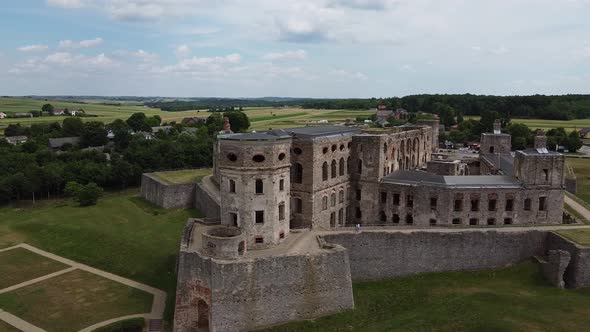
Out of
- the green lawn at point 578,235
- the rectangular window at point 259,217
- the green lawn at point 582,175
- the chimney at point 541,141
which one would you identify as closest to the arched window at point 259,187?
the rectangular window at point 259,217

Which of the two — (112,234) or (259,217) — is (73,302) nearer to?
(112,234)

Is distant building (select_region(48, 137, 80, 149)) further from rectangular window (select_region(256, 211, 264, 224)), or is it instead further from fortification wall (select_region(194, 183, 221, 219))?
rectangular window (select_region(256, 211, 264, 224))

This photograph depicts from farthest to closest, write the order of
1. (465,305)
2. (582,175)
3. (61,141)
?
(61,141) < (582,175) < (465,305)

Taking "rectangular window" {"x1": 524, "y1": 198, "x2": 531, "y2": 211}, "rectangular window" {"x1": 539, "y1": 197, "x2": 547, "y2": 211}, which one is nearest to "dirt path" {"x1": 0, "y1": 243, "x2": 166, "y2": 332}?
"rectangular window" {"x1": 524, "y1": 198, "x2": 531, "y2": 211}

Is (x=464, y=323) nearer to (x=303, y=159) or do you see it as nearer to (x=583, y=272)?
(x=583, y=272)

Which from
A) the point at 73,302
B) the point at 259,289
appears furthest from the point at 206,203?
the point at 259,289

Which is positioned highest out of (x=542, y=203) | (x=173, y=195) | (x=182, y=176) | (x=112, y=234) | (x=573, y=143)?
(x=573, y=143)

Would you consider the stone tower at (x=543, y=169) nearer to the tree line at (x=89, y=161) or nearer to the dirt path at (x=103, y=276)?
the dirt path at (x=103, y=276)
